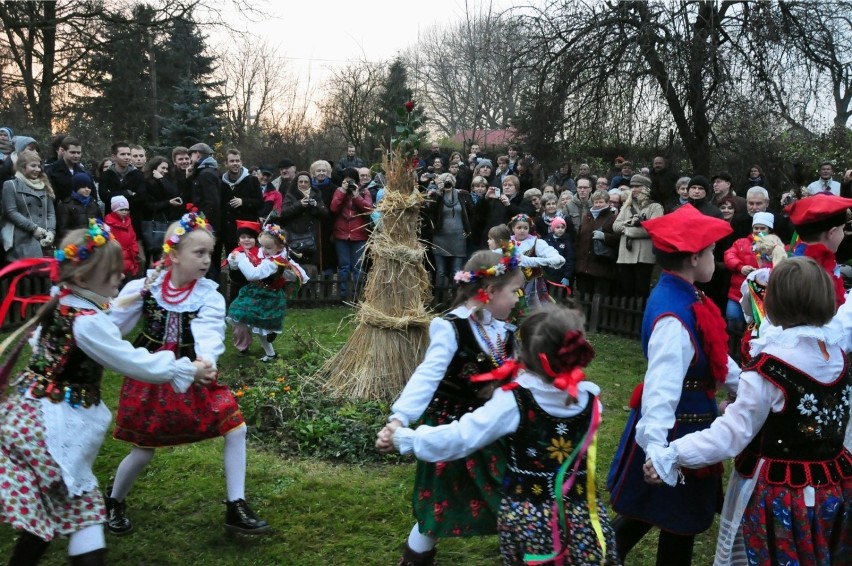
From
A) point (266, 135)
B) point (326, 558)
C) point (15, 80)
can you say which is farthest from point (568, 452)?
point (266, 135)

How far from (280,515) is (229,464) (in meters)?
0.57

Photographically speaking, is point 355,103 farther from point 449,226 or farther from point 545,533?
point 545,533

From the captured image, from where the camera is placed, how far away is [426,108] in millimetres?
31766

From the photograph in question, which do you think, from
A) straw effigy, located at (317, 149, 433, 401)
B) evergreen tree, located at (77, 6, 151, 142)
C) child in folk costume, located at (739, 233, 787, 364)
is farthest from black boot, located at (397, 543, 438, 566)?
evergreen tree, located at (77, 6, 151, 142)

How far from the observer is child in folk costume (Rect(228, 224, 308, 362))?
7.62 m

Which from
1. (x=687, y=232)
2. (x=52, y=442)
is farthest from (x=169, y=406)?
(x=687, y=232)

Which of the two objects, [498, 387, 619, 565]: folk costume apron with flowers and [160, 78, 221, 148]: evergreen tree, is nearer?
[498, 387, 619, 565]: folk costume apron with flowers

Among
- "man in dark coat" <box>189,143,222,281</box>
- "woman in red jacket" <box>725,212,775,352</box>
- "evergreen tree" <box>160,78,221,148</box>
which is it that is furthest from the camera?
"evergreen tree" <box>160,78,221,148</box>

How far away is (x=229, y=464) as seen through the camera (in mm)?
4016

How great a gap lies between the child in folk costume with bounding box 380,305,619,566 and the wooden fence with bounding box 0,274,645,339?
5.72 metres

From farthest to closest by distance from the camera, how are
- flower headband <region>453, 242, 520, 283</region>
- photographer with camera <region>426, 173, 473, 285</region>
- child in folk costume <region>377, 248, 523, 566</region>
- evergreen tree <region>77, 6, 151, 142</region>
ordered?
1. evergreen tree <region>77, 6, 151, 142</region>
2. photographer with camera <region>426, 173, 473, 285</region>
3. flower headband <region>453, 242, 520, 283</region>
4. child in folk costume <region>377, 248, 523, 566</region>

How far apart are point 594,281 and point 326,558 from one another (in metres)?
7.17

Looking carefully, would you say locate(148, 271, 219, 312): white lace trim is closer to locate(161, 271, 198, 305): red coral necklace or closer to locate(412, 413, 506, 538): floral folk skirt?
locate(161, 271, 198, 305): red coral necklace

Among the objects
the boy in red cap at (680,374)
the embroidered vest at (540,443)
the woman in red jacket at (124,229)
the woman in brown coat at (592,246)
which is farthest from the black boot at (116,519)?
the woman in brown coat at (592,246)
